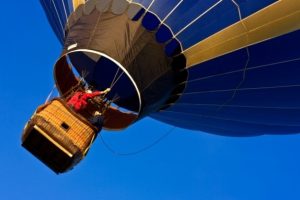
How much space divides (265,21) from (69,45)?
1927 millimetres

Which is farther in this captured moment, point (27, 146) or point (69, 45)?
point (69, 45)

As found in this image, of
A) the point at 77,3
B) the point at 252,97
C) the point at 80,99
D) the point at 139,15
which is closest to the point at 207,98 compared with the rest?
the point at 252,97

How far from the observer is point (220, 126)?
7.31 m

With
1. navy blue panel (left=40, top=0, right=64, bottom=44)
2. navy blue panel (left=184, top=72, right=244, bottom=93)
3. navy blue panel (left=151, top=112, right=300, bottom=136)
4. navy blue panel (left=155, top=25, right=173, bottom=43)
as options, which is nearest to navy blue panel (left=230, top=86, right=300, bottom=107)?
navy blue panel (left=184, top=72, right=244, bottom=93)

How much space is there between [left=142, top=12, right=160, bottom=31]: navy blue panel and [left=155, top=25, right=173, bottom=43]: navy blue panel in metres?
0.06

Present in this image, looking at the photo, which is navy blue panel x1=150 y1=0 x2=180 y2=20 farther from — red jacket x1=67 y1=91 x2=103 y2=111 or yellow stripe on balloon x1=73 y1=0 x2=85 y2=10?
red jacket x1=67 y1=91 x2=103 y2=111

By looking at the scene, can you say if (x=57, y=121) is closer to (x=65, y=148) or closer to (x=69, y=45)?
(x=65, y=148)

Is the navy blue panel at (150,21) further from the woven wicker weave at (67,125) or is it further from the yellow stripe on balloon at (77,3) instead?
the woven wicker weave at (67,125)

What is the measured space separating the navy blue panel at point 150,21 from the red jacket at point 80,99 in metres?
0.80

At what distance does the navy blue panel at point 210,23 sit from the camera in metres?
5.53

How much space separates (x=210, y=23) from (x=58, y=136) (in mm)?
1836

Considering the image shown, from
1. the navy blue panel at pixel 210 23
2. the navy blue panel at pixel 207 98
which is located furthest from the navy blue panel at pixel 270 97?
the navy blue panel at pixel 210 23

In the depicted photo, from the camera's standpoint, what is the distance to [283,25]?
559 cm

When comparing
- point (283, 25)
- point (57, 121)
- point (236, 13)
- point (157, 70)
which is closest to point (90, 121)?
point (57, 121)
